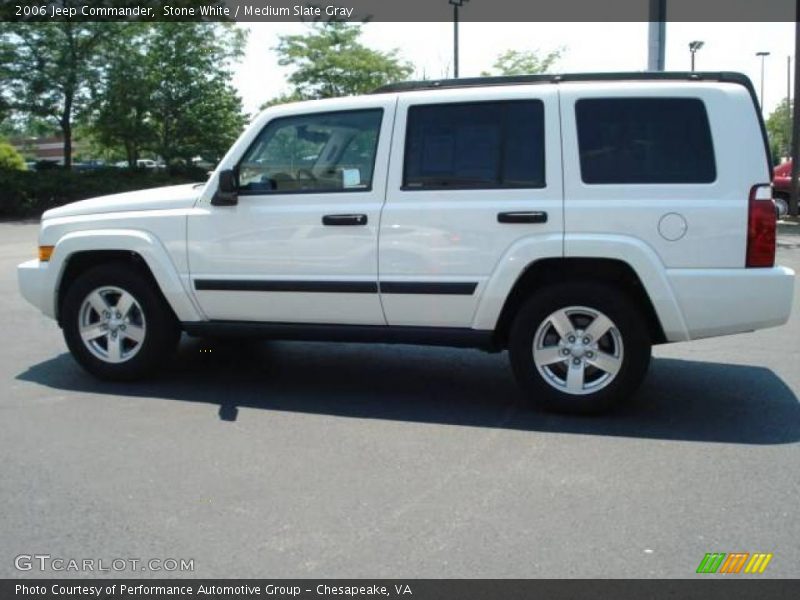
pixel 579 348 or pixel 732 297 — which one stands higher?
pixel 732 297

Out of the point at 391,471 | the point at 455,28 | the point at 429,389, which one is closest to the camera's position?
the point at 391,471

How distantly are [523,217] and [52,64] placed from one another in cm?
2412

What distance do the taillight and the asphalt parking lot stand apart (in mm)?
1043

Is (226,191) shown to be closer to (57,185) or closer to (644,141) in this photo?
(644,141)

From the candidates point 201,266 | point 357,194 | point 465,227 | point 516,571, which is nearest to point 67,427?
point 201,266

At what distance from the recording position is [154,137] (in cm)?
2931

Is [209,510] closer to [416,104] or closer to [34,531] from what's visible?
[34,531]

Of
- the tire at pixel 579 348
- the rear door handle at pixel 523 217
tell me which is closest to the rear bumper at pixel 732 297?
the tire at pixel 579 348

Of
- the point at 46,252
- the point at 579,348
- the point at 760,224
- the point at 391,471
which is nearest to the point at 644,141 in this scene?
the point at 760,224

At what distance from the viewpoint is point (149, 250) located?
5934mm

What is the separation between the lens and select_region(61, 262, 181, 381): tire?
6.06m

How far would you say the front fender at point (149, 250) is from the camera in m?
5.93

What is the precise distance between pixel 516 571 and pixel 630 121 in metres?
2.96

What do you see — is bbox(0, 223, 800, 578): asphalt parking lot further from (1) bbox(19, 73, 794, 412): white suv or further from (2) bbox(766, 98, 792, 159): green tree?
(2) bbox(766, 98, 792, 159): green tree
